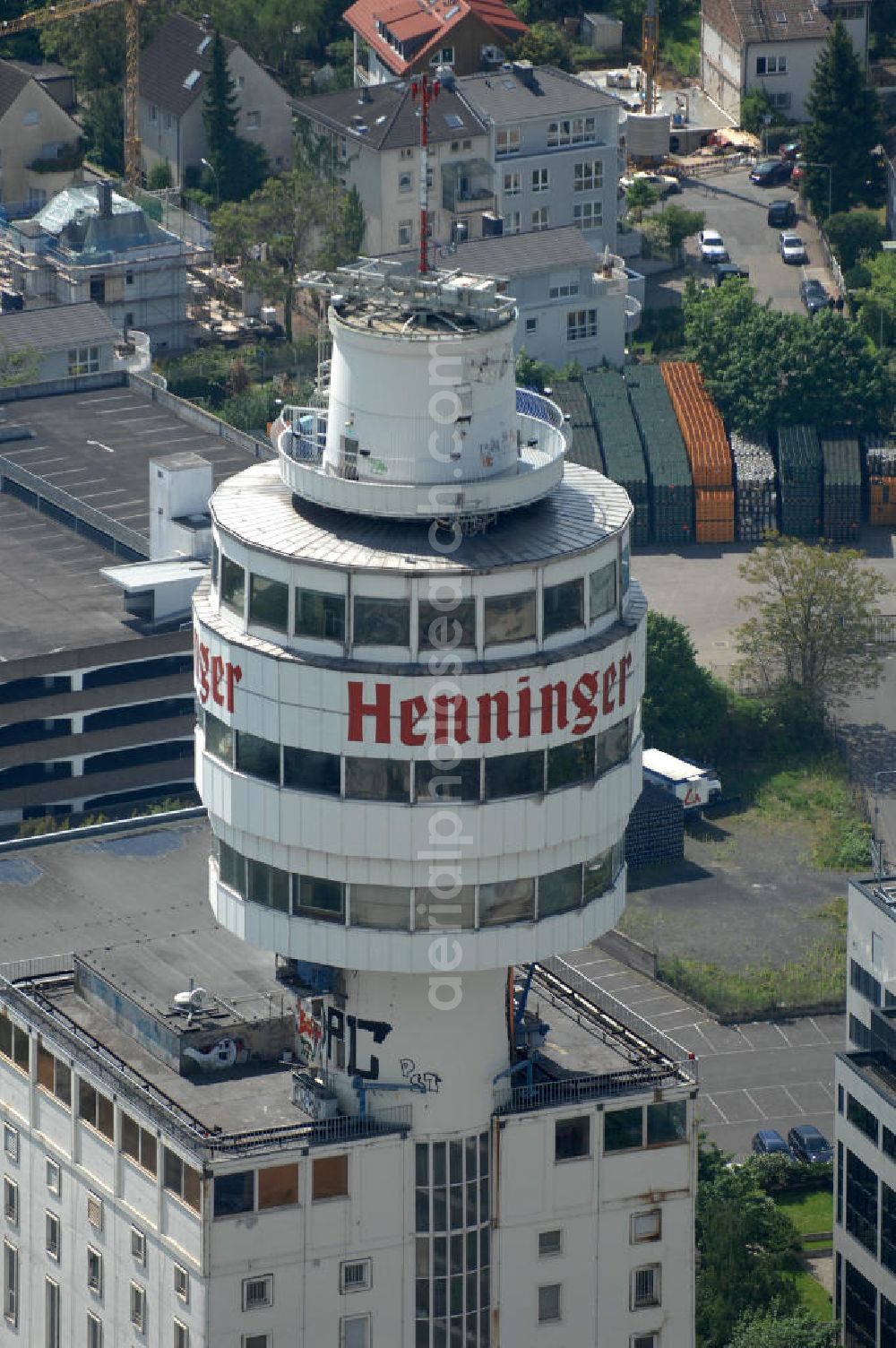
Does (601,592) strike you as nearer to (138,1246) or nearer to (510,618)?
(510,618)

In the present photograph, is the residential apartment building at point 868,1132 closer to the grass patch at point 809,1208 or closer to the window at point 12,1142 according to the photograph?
the grass patch at point 809,1208

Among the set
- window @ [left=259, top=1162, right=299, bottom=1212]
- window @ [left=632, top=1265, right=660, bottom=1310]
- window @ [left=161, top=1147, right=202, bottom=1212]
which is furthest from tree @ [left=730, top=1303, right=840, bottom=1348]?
window @ [left=161, top=1147, right=202, bottom=1212]

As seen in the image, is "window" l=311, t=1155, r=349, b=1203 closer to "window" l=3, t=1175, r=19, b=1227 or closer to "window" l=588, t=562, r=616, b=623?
"window" l=3, t=1175, r=19, b=1227

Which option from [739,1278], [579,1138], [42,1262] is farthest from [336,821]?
[739,1278]

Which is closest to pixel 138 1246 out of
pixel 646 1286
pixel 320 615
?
pixel 646 1286

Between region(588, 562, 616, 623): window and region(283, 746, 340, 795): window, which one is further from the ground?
region(588, 562, 616, 623): window

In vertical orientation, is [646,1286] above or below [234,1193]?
below

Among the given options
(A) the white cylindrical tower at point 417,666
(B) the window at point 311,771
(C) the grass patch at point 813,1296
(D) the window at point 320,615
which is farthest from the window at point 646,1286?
(C) the grass patch at point 813,1296
